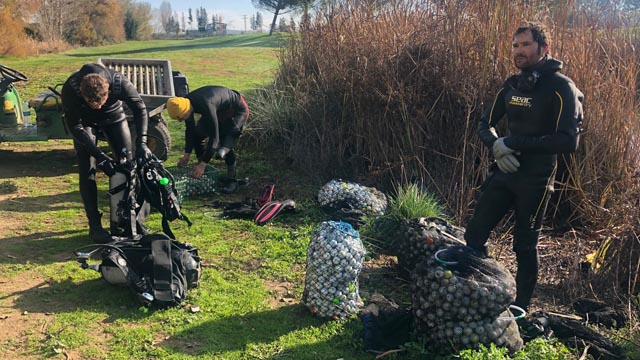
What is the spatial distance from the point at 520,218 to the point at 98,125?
147 inches

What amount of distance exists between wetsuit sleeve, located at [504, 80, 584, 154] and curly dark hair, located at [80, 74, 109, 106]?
10.6 ft

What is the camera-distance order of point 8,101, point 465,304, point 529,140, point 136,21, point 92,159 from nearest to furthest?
point 465,304
point 529,140
point 92,159
point 8,101
point 136,21

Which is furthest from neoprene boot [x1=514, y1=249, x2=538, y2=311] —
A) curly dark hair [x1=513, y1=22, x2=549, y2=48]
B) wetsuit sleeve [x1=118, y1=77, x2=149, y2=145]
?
wetsuit sleeve [x1=118, y1=77, x2=149, y2=145]

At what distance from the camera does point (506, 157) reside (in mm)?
3490

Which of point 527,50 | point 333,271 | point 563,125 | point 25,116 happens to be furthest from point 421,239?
point 25,116

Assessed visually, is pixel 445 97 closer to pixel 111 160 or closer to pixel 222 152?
pixel 222 152

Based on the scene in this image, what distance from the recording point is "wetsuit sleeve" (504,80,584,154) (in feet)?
10.8

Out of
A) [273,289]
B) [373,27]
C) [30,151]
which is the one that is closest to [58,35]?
[30,151]

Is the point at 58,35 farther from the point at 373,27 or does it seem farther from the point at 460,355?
the point at 460,355

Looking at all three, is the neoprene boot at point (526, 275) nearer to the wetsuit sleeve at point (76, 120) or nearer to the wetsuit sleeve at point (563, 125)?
the wetsuit sleeve at point (563, 125)

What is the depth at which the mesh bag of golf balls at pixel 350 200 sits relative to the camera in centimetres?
562

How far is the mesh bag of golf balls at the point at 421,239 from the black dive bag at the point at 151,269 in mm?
1745

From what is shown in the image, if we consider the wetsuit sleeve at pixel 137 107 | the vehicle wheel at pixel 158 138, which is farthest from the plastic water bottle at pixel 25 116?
the wetsuit sleeve at pixel 137 107

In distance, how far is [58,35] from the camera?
37438mm
